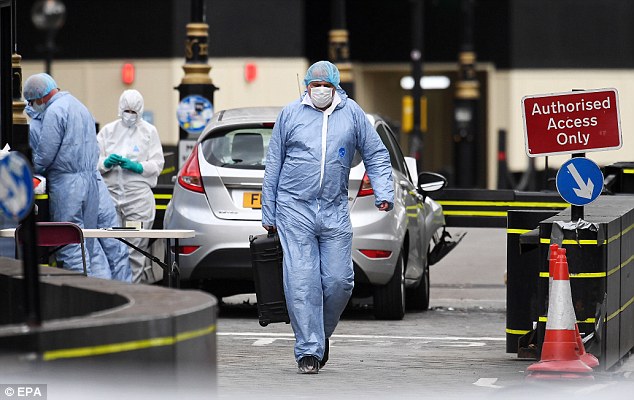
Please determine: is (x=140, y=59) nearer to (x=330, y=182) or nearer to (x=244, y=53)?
(x=244, y=53)

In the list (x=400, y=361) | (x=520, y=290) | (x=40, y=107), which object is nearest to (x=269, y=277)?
(x=400, y=361)

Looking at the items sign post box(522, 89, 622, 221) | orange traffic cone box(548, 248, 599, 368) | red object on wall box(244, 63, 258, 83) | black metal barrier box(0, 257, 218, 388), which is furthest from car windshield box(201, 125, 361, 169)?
red object on wall box(244, 63, 258, 83)

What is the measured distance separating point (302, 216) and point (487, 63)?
30.3 metres

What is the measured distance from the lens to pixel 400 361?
33.9 feet

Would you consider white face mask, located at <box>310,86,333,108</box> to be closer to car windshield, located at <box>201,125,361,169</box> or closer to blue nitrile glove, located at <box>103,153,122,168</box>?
car windshield, located at <box>201,125,361,169</box>

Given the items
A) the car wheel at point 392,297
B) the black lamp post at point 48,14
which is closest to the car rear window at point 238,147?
the car wheel at point 392,297

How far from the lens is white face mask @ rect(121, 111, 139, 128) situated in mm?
13984

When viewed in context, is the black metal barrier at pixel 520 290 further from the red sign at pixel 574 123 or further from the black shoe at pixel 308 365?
the black shoe at pixel 308 365

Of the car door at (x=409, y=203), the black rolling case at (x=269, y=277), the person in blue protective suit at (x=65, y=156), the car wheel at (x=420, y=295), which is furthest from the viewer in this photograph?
the car wheel at (x=420, y=295)

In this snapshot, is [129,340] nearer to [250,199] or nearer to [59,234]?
[59,234]

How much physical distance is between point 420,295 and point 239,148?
2.25 m

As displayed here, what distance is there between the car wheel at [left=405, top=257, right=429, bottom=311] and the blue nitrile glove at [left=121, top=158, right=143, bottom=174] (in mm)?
2437

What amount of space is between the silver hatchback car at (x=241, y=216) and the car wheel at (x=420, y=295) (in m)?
0.90

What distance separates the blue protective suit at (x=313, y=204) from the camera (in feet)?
32.1
